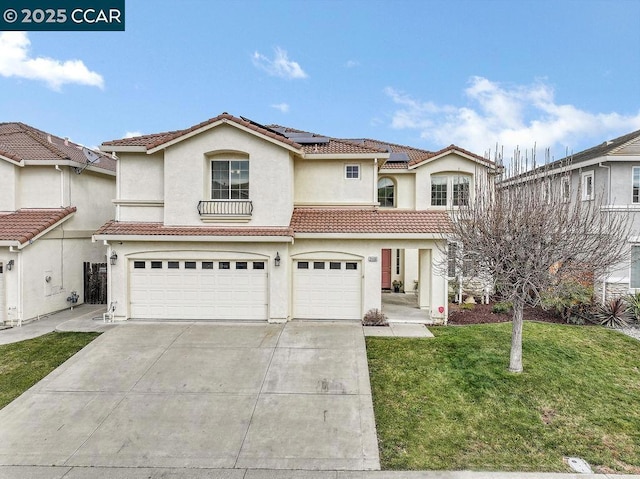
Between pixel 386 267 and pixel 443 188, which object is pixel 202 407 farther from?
pixel 443 188

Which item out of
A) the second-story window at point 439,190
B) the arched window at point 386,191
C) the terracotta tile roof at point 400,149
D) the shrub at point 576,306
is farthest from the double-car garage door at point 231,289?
the terracotta tile roof at point 400,149

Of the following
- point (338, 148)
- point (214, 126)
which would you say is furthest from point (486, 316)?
point (214, 126)

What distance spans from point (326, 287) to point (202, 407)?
19.3 feet

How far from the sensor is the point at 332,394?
7734 millimetres

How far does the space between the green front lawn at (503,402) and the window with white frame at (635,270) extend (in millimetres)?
4435

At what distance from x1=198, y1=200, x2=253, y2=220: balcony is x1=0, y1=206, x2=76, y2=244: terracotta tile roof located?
6.07 meters

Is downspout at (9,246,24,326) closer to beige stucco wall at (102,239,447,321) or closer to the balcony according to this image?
beige stucco wall at (102,239,447,321)

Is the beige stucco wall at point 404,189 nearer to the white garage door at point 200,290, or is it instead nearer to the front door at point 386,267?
the front door at point 386,267

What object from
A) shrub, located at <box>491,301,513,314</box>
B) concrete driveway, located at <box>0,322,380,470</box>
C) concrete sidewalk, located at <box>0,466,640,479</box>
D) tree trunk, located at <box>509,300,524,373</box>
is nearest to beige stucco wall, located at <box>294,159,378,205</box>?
concrete driveway, located at <box>0,322,380,470</box>

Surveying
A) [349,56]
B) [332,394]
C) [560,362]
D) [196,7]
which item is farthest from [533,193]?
[349,56]

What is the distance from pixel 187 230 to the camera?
11961mm

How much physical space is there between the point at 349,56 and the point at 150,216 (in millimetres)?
14868

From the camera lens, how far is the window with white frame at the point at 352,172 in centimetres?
1363

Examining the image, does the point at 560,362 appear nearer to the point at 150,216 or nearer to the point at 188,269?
the point at 188,269
